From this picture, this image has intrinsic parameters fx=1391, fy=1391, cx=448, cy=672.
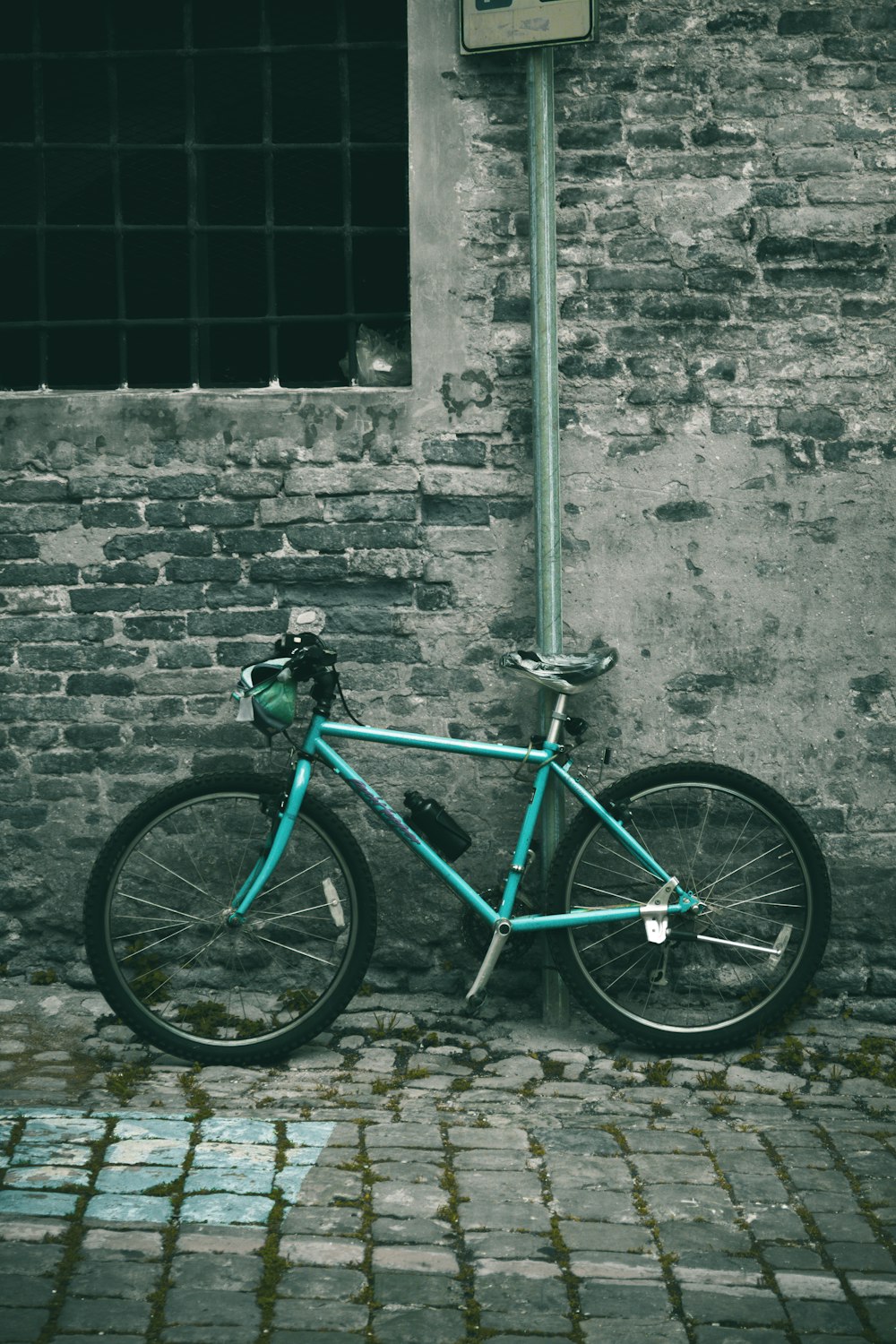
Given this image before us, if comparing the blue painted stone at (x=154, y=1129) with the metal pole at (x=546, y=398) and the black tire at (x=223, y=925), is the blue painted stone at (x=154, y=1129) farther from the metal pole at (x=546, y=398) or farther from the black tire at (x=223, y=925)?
the metal pole at (x=546, y=398)

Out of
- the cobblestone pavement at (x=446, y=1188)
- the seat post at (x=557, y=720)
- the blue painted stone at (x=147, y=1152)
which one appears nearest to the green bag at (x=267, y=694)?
the seat post at (x=557, y=720)

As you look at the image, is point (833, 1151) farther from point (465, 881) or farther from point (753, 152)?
point (753, 152)

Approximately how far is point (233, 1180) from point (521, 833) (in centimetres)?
150

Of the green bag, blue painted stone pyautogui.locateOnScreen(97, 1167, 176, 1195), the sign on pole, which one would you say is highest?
the sign on pole

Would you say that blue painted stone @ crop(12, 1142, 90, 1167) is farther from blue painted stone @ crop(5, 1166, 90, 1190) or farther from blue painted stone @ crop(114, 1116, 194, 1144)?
blue painted stone @ crop(114, 1116, 194, 1144)

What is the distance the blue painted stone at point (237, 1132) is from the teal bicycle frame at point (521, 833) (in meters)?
0.74

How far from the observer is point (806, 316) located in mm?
4703

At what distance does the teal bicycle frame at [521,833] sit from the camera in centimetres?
442

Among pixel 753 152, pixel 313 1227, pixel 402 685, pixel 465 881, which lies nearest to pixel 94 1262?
pixel 313 1227

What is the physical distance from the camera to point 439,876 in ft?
15.1

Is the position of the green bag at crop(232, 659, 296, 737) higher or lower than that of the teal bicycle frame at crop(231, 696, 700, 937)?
higher

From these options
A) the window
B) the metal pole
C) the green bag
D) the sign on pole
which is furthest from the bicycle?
the sign on pole

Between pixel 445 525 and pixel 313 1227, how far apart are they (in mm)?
2387

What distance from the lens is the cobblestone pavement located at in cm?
296
